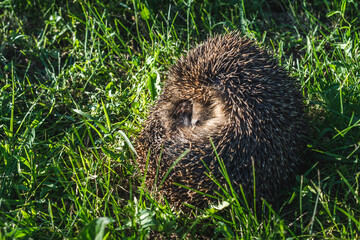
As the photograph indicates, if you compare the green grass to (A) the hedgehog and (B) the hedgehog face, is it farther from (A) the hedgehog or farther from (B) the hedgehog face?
(B) the hedgehog face

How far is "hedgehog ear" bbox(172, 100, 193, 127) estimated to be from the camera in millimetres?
3571

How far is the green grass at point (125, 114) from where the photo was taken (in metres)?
3.19

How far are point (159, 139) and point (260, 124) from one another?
0.88 m

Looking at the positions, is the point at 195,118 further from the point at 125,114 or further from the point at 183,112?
the point at 125,114

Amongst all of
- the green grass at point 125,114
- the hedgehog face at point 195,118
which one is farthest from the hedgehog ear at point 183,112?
the green grass at point 125,114

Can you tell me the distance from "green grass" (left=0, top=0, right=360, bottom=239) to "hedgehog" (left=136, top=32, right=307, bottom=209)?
19 cm

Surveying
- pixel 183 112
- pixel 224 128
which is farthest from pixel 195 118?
pixel 224 128

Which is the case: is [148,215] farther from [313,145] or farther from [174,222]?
[313,145]

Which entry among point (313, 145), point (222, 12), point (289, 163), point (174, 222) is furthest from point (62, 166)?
point (222, 12)

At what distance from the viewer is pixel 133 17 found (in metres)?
5.28

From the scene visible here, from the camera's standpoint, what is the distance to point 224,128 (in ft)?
10.6

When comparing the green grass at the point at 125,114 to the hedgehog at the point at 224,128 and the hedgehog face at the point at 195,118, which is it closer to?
the hedgehog at the point at 224,128

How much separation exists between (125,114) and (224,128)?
5.13 feet

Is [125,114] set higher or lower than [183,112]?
lower
